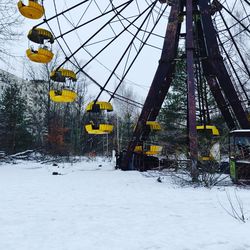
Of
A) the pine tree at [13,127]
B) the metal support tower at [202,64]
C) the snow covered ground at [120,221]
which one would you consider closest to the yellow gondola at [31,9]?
the metal support tower at [202,64]

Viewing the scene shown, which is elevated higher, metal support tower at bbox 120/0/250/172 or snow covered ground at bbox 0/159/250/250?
metal support tower at bbox 120/0/250/172

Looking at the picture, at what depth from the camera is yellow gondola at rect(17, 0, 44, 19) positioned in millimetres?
10852

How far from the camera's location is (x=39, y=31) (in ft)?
39.0

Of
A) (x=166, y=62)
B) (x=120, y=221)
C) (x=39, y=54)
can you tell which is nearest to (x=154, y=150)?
(x=166, y=62)

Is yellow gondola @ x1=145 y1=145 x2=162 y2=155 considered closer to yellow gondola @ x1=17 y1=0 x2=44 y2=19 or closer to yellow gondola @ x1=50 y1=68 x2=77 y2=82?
yellow gondola @ x1=50 y1=68 x2=77 y2=82

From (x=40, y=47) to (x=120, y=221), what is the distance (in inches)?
362

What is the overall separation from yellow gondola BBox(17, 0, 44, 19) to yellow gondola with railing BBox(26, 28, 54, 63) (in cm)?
74

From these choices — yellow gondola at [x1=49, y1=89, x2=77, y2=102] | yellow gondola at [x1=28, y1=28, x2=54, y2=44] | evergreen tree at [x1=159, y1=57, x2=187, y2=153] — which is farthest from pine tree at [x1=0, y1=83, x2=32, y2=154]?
yellow gondola at [x1=28, y1=28, x2=54, y2=44]

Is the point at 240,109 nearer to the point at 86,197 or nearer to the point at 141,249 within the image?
the point at 86,197

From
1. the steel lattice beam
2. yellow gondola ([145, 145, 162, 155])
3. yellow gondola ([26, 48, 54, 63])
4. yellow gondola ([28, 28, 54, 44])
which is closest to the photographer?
yellow gondola ([26, 48, 54, 63])

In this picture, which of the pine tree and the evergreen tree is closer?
the evergreen tree

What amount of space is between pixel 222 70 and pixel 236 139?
3.48m

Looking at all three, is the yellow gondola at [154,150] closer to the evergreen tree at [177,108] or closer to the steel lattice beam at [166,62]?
the steel lattice beam at [166,62]

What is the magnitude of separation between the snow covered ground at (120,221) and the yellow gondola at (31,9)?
7.07 meters
